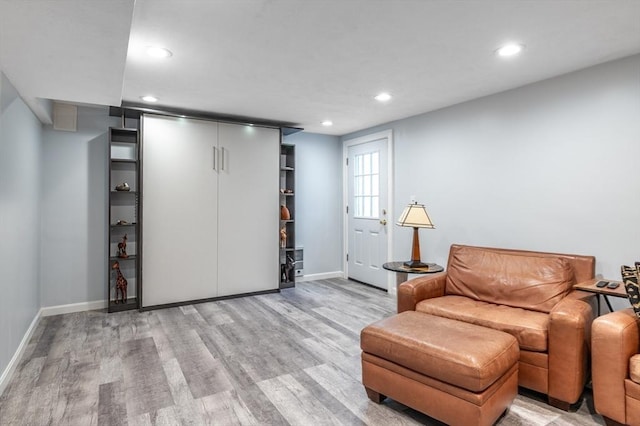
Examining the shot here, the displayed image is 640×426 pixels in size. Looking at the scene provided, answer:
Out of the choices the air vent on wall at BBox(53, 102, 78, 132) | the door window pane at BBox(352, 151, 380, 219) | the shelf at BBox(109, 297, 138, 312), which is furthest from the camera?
the door window pane at BBox(352, 151, 380, 219)

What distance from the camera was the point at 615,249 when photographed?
2.64m

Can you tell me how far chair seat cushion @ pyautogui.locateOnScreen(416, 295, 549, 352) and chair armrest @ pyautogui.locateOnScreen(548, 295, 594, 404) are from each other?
0.25ft

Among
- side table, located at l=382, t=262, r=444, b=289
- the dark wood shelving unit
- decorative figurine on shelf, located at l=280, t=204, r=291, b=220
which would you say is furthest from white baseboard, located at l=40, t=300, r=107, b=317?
side table, located at l=382, t=262, r=444, b=289

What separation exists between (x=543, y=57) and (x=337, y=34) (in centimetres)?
155

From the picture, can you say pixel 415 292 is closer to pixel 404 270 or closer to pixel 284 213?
pixel 404 270

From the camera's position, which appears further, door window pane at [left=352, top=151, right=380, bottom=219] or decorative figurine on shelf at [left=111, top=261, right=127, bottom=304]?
door window pane at [left=352, top=151, right=380, bottom=219]

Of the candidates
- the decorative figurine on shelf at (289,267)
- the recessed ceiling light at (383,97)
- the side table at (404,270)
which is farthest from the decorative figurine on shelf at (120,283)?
the recessed ceiling light at (383,97)

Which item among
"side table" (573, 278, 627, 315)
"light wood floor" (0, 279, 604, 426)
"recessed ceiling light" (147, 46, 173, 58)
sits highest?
"recessed ceiling light" (147, 46, 173, 58)

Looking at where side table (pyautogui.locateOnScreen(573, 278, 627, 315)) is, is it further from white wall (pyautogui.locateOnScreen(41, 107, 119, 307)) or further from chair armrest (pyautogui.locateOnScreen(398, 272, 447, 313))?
white wall (pyautogui.locateOnScreen(41, 107, 119, 307))

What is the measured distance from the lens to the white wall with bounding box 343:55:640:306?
262 centimetres

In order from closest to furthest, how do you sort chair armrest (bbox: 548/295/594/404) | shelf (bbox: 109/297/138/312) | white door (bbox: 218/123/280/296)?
1. chair armrest (bbox: 548/295/594/404)
2. shelf (bbox: 109/297/138/312)
3. white door (bbox: 218/123/280/296)

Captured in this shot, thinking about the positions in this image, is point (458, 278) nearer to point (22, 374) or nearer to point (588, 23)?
point (588, 23)

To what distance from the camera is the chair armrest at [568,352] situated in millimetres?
2025

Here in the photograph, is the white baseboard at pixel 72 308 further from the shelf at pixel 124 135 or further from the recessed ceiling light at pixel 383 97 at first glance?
the recessed ceiling light at pixel 383 97
